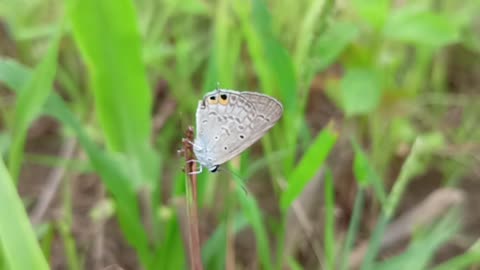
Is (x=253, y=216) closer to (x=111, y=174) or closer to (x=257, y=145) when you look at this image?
(x=111, y=174)

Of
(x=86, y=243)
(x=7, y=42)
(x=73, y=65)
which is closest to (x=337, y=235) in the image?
(x=86, y=243)

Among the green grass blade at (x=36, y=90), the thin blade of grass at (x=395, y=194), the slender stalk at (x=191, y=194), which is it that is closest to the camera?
the slender stalk at (x=191, y=194)

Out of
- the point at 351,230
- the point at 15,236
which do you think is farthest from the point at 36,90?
the point at 351,230

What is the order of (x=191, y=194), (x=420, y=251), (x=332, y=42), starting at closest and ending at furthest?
(x=191, y=194), (x=420, y=251), (x=332, y=42)

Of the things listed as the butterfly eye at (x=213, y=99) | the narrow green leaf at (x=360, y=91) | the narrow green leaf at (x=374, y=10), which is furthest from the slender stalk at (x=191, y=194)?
the narrow green leaf at (x=374, y=10)

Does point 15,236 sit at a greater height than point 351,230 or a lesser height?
greater

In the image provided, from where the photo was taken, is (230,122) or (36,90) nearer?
(230,122)

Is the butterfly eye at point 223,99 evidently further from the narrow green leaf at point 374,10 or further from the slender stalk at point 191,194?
the narrow green leaf at point 374,10
